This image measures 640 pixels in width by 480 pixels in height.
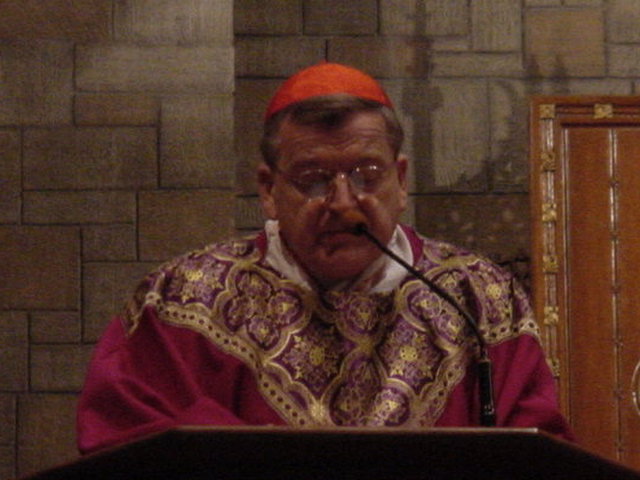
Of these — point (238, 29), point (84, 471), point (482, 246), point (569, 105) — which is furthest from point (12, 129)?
point (84, 471)

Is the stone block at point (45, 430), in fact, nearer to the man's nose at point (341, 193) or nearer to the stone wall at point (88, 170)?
the stone wall at point (88, 170)

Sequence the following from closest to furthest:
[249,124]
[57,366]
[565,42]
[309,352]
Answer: [309,352], [57,366], [249,124], [565,42]


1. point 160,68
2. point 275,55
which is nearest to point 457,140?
point 275,55

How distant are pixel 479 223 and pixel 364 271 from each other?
66.9 inches

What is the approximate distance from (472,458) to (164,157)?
8.29ft

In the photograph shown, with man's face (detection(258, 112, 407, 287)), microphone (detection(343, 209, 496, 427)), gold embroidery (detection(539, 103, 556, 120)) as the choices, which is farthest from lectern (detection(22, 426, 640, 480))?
gold embroidery (detection(539, 103, 556, 120))

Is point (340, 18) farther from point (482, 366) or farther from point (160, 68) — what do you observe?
point (482, 366)

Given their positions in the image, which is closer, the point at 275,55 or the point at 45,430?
the point at 45,430

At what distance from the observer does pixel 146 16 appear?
3.74m

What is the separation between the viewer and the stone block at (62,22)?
3744 mm

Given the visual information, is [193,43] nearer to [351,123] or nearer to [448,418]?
[351,123]

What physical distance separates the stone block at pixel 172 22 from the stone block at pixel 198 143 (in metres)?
0.19

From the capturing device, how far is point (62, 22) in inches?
148

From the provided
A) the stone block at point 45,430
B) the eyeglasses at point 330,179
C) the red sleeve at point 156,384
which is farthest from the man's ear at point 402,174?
the stone block at point 45,430
